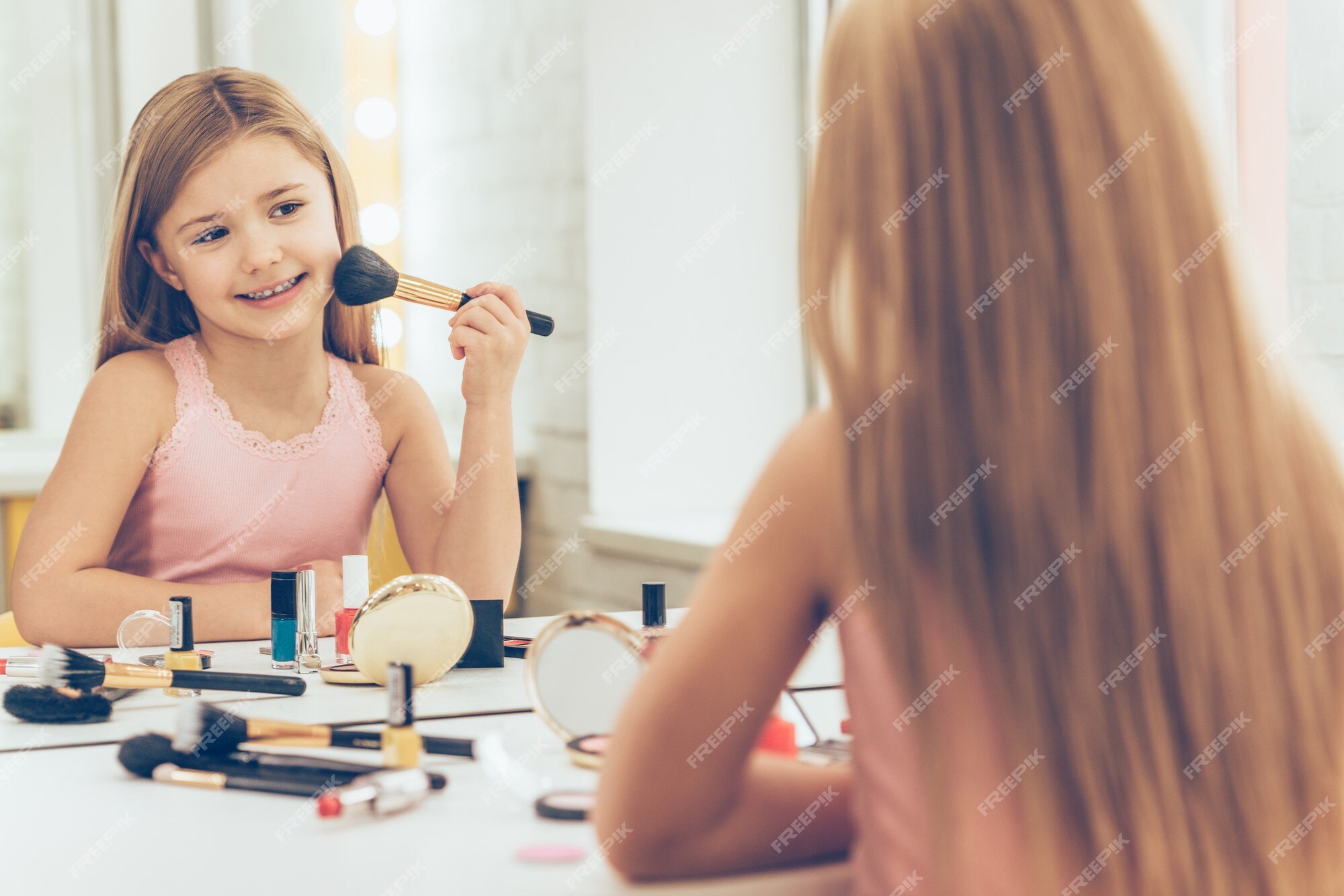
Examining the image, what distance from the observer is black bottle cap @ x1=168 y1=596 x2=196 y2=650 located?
2.43 feet

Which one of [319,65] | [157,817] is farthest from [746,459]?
[157,817]

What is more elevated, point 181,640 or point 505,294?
point 505,294

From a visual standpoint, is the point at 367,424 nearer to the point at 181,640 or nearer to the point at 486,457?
the point at 486,457

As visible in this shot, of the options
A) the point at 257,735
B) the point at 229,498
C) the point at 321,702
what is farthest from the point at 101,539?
the point at 257,735

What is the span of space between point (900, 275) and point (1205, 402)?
0.10 m

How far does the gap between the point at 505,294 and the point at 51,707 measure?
52 centimetres

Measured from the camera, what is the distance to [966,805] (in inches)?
15.3

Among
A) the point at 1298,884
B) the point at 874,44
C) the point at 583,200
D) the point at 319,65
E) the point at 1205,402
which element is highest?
the point at 319,65

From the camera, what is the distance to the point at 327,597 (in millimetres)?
915

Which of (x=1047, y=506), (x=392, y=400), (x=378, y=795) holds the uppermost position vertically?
(x=392, y=400)

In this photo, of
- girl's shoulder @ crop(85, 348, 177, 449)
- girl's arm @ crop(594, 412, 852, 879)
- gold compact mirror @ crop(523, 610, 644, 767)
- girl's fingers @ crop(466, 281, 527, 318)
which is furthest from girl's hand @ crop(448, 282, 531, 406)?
girl's arm @ crop(594, 412, 852, 879)

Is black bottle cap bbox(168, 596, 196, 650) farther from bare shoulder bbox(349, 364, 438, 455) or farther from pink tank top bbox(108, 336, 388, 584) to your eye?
bare shoulder bbox(349, 364, 438, 455)

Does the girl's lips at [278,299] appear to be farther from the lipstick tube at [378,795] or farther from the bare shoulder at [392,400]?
the lipstick tube at [378,795]

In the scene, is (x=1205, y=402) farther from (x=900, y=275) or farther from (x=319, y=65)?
(x=319, y=65)
